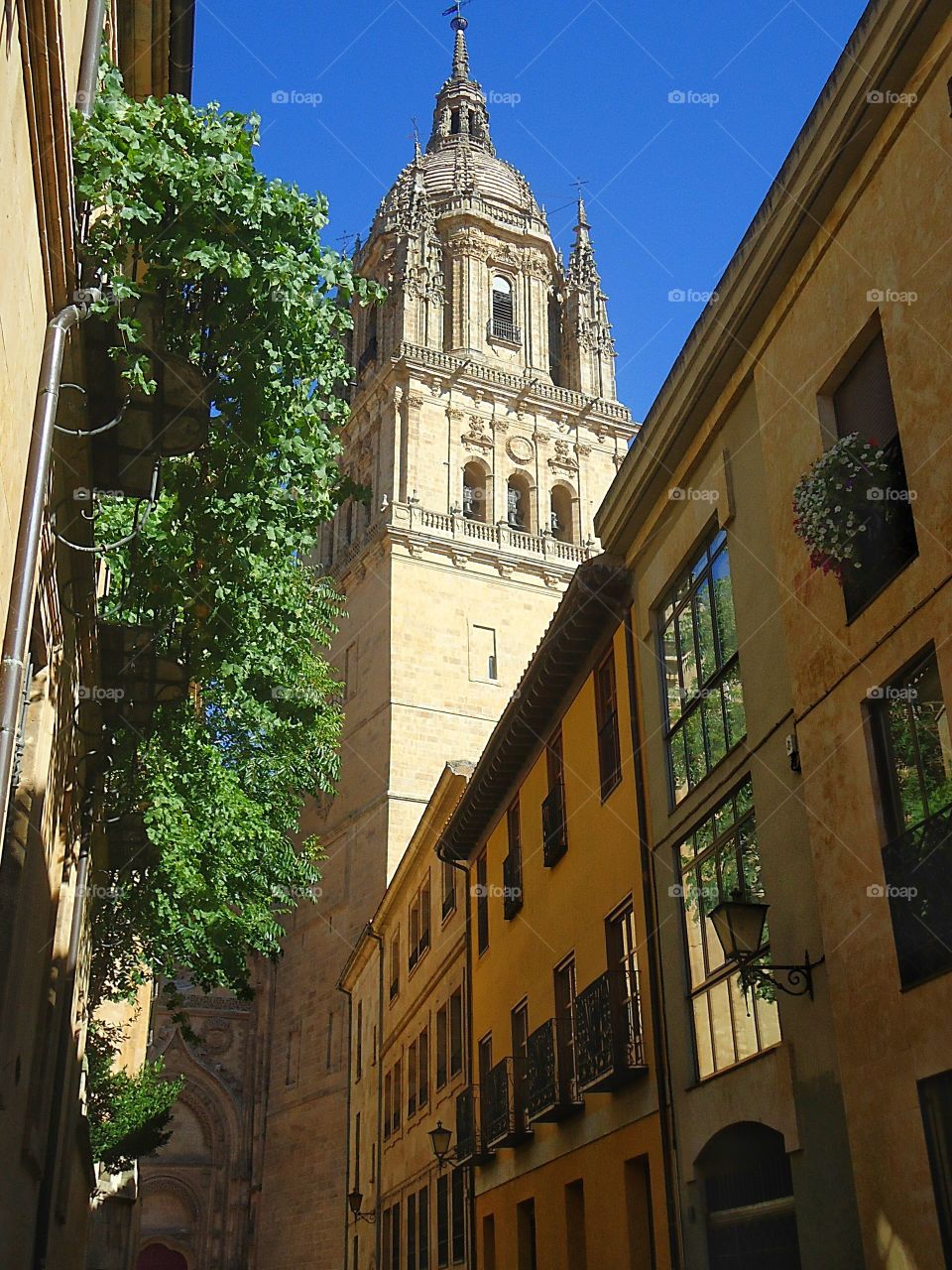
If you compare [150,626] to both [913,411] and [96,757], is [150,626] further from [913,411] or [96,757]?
[913,411]

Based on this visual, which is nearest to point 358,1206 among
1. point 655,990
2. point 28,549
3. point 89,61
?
point 655,990

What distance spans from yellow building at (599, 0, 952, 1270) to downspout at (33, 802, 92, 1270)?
5.28 metres

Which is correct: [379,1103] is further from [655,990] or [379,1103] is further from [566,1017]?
[655,990]

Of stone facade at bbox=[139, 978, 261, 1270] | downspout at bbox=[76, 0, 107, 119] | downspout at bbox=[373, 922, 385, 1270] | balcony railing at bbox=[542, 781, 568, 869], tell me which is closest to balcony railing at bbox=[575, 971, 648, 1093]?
balcony railing at bbox=[542, 781, 568, 869]

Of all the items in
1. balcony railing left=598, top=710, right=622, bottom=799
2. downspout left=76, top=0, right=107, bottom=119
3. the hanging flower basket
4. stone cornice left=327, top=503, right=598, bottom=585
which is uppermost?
stone cornice left=327, top=503, right=598, bottom=585

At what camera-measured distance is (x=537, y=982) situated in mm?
16922

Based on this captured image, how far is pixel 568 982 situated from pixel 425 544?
30.7 m

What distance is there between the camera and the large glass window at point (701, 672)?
12070 millimetres

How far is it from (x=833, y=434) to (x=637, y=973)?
18.9 ft

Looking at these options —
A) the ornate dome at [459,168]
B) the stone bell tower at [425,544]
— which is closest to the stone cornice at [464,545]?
the stone bell tower at [425,544]

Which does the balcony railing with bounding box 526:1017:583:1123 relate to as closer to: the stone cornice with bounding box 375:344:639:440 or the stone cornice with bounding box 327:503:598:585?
→ the stone cornice with bounding box 327:503:598:585

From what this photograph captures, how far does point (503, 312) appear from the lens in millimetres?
53969

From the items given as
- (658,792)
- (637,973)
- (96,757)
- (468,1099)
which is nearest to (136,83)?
(96,757)

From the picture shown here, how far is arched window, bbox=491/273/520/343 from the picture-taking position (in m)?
53.3
